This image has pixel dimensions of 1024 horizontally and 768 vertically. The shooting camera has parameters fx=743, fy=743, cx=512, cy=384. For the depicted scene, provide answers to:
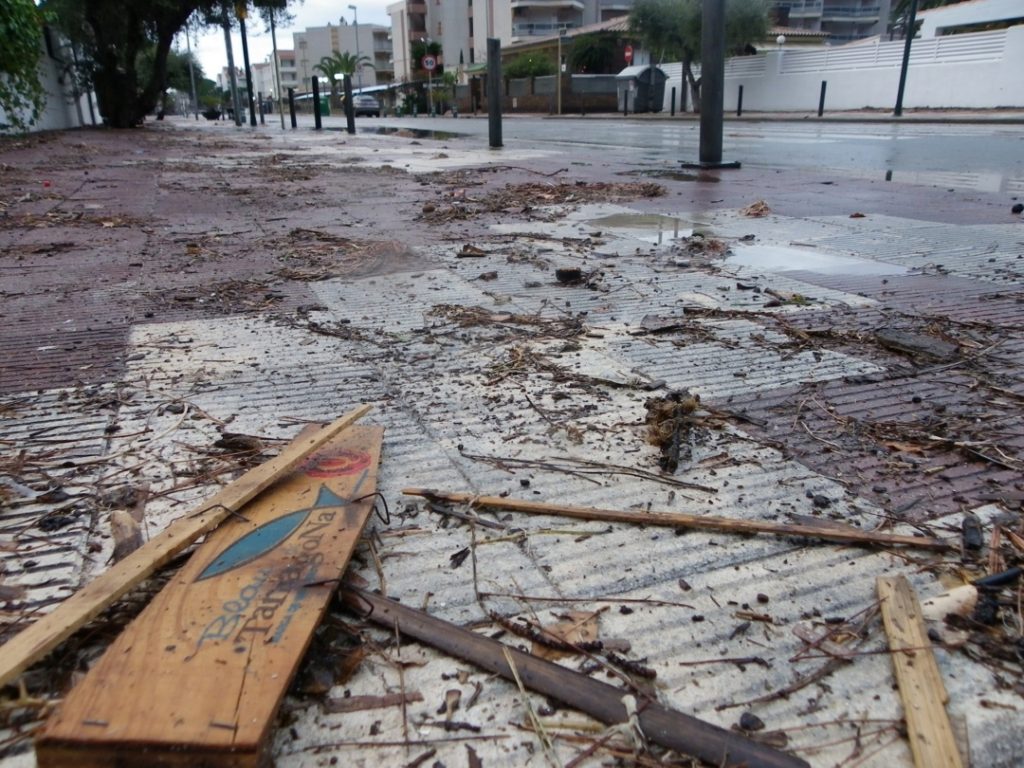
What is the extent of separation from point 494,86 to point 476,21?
7246 centimetres

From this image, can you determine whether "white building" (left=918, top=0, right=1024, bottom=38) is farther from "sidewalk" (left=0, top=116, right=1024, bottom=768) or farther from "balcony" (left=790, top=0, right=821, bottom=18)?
"sidewalk" (left=0, top=116, right=1024, bottom=768)

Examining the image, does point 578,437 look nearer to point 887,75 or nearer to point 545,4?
point 887,75

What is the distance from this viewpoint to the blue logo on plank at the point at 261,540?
5.31 feet

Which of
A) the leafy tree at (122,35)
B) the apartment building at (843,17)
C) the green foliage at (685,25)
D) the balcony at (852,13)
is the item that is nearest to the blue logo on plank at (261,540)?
the leafy tree at (122,35)

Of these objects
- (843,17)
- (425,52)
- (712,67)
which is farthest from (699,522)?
(843,17)

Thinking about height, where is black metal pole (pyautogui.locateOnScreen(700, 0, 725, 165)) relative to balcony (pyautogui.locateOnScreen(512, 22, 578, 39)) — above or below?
below

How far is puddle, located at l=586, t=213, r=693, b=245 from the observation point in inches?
216

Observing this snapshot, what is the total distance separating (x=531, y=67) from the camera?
5562 cm

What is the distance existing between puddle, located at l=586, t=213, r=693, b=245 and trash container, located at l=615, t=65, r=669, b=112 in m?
39.4

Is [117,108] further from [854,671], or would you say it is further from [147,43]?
[854,671]

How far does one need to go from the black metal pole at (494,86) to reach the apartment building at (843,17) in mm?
65816

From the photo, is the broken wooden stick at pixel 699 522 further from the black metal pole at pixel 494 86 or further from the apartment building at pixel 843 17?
the apartment building at pixel 843 17

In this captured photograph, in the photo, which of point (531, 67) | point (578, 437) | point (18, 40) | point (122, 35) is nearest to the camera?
point (578, 437)

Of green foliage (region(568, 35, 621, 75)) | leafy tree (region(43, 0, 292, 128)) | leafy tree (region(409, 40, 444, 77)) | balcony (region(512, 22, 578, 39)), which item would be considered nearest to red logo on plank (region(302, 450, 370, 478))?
leafy tree (region(43, 0, 292, 128))
